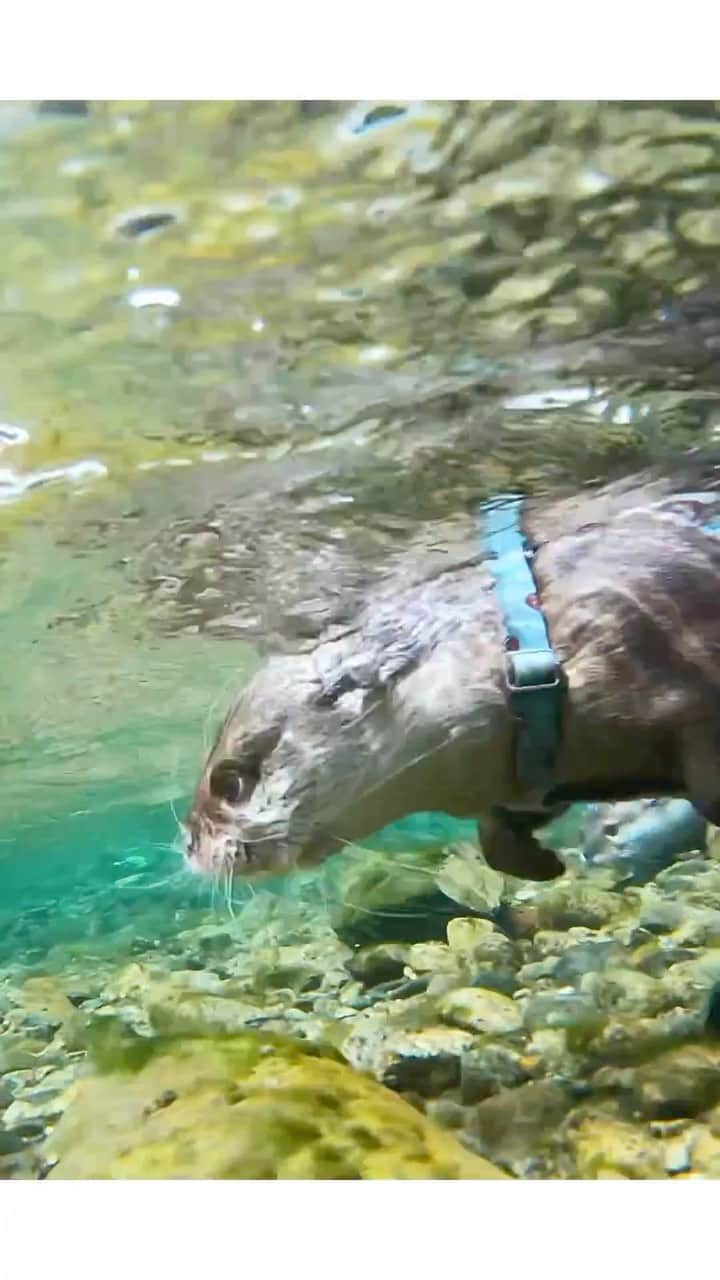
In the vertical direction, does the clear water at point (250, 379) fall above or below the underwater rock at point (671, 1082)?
above

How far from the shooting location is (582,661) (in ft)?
4.26

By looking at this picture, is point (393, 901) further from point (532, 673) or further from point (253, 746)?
point (532, 673)

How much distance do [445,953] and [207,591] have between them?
2.03ft

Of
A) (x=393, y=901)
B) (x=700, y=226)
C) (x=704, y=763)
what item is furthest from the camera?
(x=393, y=901)

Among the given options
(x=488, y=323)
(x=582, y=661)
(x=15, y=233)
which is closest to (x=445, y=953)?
(x=582, y=661)

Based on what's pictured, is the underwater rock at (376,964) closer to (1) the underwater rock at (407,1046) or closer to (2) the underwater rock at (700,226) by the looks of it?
(1) the underwater rock at (407,1046)

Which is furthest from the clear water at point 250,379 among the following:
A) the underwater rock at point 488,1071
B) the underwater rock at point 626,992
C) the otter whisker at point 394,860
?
the underwater rock at point 626,992

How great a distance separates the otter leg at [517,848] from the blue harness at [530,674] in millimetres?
123

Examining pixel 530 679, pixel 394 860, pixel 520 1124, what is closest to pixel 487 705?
pixel 530 679

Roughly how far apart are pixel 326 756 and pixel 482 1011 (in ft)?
1.37

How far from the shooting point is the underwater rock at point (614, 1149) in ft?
4.36

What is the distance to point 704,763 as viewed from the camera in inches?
50.9
